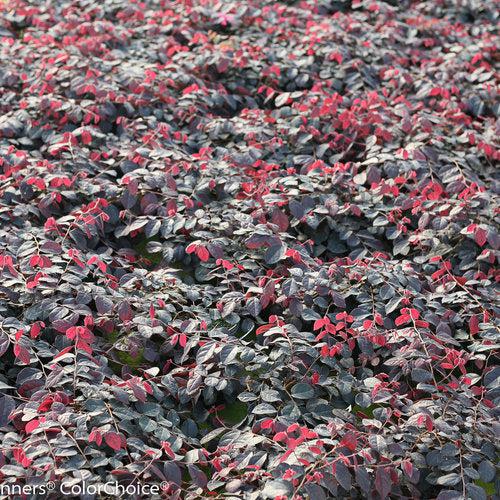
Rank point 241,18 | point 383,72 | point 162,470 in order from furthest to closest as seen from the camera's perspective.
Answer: point 241,18 → point 383,72 → point 162,470

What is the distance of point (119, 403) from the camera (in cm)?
210

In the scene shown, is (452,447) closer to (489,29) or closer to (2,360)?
(2,360)

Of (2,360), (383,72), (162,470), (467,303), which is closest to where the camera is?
(162,470)

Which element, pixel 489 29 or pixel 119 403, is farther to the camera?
pixel 489 29

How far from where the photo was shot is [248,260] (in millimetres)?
2643

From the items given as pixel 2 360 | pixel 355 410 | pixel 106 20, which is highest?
pixel 106 20

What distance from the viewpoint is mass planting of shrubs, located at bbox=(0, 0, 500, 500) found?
2.06 meters

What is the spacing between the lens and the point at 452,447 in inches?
82.8

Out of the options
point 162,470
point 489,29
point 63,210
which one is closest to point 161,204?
point 63,210

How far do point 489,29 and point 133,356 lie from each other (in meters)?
3.17

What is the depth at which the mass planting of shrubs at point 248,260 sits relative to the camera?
2.06m

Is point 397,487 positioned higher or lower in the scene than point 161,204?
lower

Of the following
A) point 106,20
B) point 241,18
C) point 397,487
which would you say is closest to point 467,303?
point 397,487

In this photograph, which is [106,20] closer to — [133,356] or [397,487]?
[133,356]
